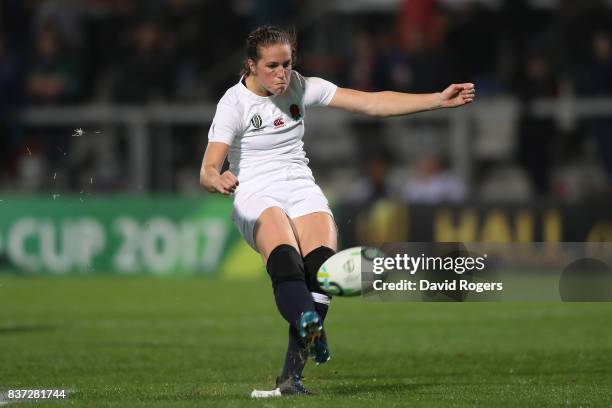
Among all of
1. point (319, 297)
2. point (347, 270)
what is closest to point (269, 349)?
point (319, 297)

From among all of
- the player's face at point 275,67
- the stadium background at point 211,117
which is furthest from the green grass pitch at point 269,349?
the player's face at point 275,67

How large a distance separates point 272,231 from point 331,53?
13356 mm

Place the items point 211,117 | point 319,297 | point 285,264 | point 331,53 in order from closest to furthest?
1. point 285,264
2. point 319,297
3. point 211,117
4. point 331,53

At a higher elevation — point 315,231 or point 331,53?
point 331,53

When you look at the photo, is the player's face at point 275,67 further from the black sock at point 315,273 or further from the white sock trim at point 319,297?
the white sock trim at point 319,297

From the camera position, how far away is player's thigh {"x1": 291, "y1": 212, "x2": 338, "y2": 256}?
7914 millimetres

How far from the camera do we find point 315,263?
7789 millimetres

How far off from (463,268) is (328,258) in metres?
0.95

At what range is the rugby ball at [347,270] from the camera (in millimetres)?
7399

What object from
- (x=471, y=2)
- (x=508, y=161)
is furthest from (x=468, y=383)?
(x=471, y=2)

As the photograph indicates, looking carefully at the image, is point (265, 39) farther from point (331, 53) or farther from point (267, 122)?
point (331, 53)

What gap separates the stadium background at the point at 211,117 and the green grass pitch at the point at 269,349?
48 cm

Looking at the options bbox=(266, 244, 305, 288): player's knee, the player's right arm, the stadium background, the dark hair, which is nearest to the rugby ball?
bbox=(266, 244, 305, 288): player's knee

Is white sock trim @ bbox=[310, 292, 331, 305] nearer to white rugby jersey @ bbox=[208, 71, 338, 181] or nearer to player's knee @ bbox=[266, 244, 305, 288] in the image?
player's knee @ bbox=[266, 244, 305, 288]
